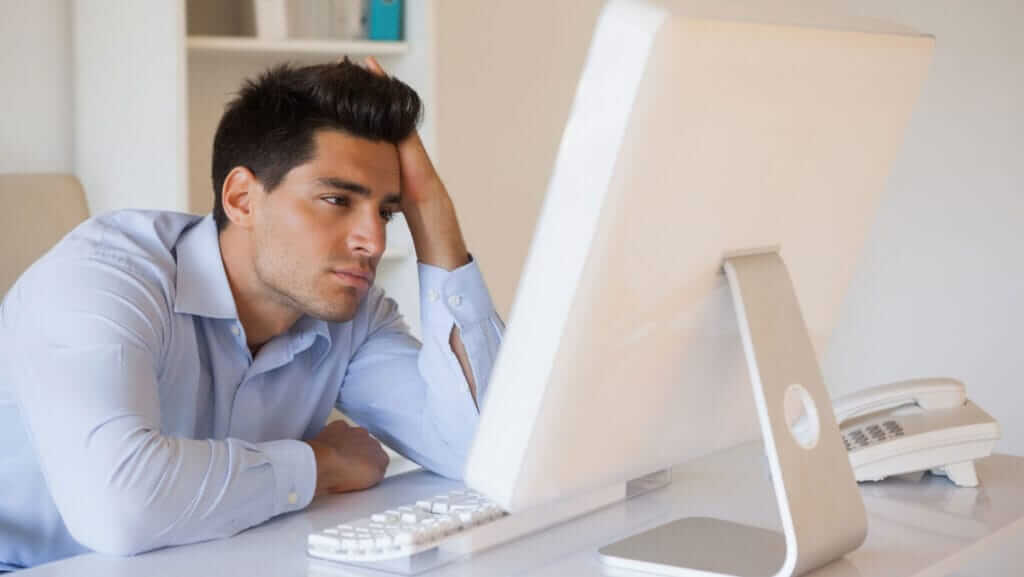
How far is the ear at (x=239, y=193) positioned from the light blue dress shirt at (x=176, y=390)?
0.05m

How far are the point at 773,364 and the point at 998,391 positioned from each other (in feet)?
10.5

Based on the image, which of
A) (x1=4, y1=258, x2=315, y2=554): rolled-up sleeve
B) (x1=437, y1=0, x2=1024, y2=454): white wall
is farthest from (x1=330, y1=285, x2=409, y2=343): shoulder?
(x1=437, y1=0, x2=1024, y2=454): white wall

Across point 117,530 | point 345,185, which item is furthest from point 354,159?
point 117,530

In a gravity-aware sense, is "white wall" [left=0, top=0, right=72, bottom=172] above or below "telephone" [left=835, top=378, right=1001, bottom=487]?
above

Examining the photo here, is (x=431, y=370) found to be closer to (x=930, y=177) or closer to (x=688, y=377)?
(x=688, y=377)

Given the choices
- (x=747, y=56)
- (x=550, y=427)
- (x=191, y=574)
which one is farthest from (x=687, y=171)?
(x=191, y=574)

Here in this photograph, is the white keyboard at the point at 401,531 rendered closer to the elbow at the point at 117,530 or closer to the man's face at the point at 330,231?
the elbow at the point at 117,530

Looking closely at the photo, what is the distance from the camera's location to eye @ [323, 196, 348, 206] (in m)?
1.85

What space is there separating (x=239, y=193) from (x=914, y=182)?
113 inches

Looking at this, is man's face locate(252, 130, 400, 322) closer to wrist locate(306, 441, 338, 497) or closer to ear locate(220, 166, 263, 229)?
ear locate(220, 166, 263, 229)

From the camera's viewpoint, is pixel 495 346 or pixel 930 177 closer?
pixel 495 346

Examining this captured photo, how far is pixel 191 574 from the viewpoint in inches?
51.2

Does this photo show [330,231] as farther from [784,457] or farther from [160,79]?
[160,79]

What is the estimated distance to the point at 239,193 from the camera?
197 centimetres
